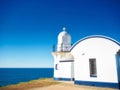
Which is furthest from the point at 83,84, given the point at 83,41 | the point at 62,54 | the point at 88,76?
the point at 62,54

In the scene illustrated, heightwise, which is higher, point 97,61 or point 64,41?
point 64,41

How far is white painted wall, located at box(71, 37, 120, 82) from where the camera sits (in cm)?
Answer: 1355

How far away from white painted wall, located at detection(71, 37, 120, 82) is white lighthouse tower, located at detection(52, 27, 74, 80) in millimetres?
3311

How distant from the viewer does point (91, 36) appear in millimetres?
15297

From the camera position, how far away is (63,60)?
2056 centimetres

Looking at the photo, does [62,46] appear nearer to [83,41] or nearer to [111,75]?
[83,41]

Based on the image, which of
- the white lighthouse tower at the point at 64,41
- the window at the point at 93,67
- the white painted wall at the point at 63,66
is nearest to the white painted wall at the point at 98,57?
the window at the point at 93,67

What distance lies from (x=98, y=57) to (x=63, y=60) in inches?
274

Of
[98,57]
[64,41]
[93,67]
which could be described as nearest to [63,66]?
[64,41]

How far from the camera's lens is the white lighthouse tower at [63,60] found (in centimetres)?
1959

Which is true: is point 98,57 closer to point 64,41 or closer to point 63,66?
point 63,66

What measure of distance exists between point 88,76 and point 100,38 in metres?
4.01

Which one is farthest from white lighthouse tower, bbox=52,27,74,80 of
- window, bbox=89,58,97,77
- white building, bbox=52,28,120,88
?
window, bbox=89,58,97,77

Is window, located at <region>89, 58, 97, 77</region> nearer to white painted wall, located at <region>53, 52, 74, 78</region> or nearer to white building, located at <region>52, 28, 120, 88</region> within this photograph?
white building, located at <region>52, 28, 120, 88</region>
